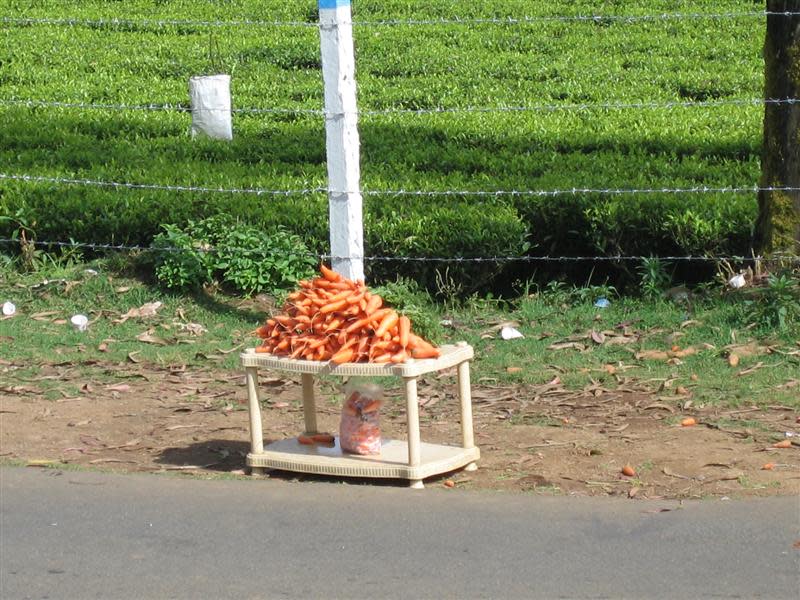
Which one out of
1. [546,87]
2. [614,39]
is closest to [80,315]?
[546,87]

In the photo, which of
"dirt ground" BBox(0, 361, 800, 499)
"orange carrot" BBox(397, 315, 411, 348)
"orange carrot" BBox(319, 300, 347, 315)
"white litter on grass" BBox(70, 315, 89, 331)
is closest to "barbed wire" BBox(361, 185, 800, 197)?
"dirt ground" BBox(0, 361, 800, 499)

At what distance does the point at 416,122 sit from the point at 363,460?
6048 mm

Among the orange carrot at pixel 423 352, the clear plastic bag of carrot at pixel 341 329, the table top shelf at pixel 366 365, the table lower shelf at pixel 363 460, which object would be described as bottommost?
the table lower shelf at pixel 363 460

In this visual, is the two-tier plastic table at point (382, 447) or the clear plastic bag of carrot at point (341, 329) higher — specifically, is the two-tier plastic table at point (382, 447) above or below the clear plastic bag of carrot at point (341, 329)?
below

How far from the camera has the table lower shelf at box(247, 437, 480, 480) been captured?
17.3 feet

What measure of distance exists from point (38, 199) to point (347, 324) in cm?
398

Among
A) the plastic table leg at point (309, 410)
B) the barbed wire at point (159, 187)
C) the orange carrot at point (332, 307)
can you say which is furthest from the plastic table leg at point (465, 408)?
the barbed wire at point (159, 187)

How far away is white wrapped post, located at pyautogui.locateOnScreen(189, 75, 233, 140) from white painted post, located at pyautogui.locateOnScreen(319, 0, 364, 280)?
10.5 feet

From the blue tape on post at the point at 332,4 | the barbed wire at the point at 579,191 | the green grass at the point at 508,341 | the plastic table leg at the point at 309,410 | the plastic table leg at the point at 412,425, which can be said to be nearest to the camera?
the plastic table leg at the point at 412,425

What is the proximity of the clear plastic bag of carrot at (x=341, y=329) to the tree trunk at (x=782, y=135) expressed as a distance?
2.88 meters

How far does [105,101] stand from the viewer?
493 inches

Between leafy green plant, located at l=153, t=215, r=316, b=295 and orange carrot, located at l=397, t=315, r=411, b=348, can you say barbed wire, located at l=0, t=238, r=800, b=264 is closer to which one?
leafy green plant, located at l=153, t=215, r=316, b=295

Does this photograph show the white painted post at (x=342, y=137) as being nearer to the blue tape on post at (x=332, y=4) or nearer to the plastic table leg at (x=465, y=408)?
the blue tape on post at (x=332, y=4)

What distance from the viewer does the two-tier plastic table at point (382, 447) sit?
518 cm
